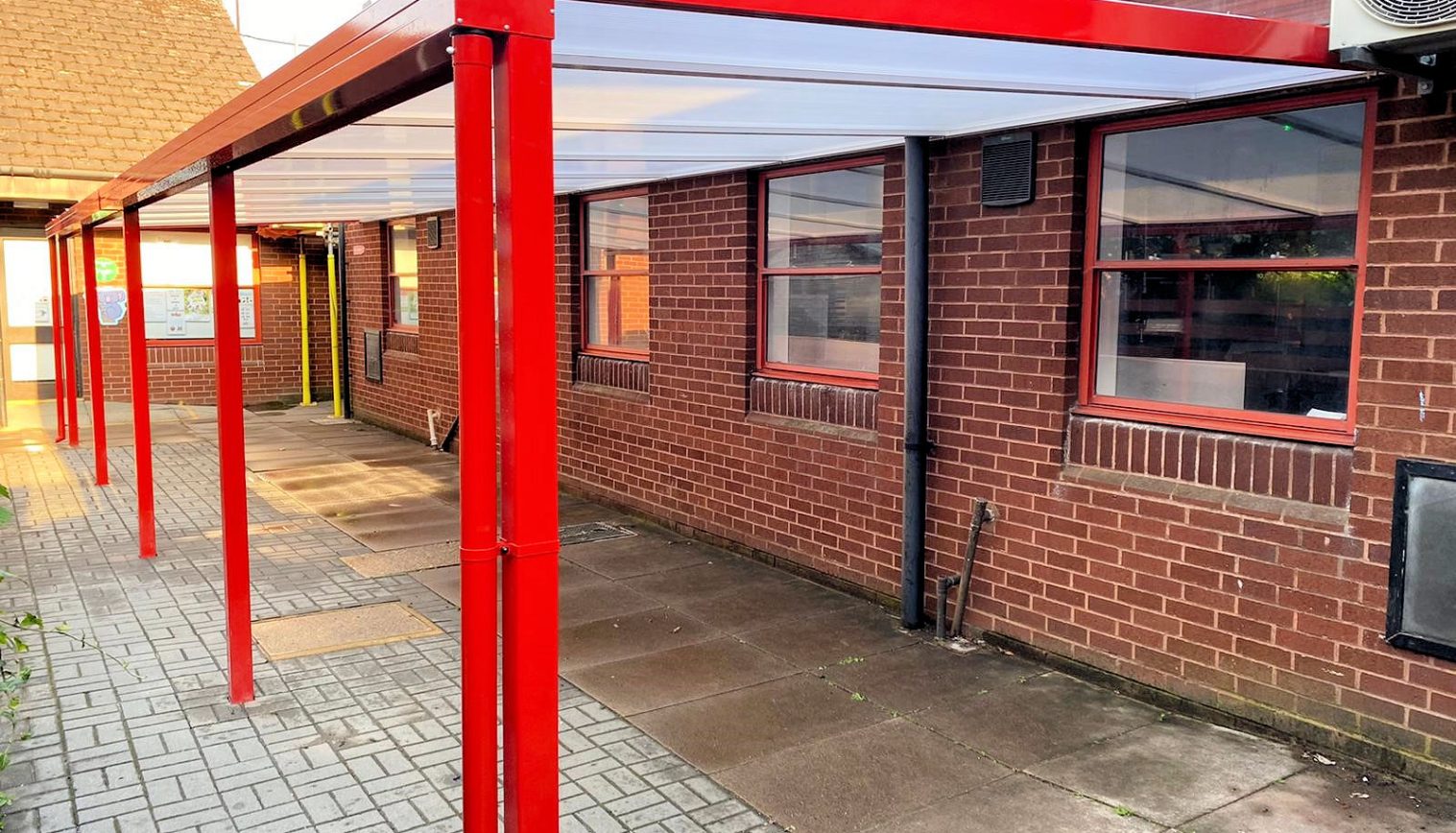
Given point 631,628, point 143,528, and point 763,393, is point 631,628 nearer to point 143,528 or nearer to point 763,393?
point 763,393

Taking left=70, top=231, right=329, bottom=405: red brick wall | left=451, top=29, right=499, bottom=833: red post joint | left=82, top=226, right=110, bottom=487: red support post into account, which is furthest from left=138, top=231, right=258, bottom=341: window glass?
left=451, top=29, right=499, bottom=833: red post joint

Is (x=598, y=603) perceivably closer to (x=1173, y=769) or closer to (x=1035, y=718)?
(x=1035, y=718)

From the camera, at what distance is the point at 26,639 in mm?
5879

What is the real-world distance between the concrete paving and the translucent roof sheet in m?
2.57

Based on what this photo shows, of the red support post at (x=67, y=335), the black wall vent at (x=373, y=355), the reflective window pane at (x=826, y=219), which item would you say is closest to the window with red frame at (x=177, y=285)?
the black wall vent at (x=373, y=355)

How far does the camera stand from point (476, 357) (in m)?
2.43

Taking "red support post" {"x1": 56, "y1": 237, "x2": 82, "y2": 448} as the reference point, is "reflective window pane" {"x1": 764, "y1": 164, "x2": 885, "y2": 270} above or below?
above

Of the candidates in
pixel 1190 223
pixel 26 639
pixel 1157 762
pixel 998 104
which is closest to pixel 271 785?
pixel 26 639

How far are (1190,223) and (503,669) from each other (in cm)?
378

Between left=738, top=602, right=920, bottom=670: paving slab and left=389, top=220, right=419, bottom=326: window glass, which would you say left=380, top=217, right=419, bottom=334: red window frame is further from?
left=738, top=602, right=920, bottom=670: paving slab

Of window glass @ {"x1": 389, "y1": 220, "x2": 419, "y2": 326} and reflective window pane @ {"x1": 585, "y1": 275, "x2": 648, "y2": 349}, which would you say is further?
window glass @ {"x1": 389, "y1": 220, "x2": 419, "y2": 326}

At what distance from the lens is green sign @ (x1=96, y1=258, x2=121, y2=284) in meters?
15.5

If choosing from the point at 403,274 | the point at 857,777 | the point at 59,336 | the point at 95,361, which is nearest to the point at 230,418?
the point at 857,777

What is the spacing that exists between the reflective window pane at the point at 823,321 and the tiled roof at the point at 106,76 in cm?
1067
